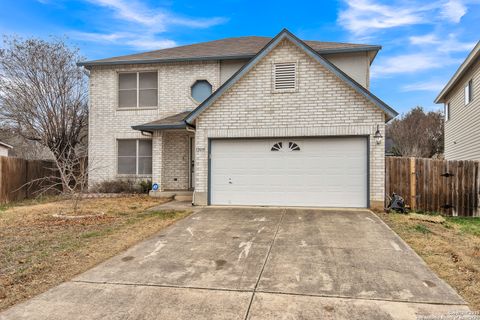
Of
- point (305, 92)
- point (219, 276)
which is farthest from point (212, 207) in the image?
point (219, 276)

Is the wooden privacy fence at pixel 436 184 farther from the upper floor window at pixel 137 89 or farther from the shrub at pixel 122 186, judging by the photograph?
the upper floor window at pixel 137 89

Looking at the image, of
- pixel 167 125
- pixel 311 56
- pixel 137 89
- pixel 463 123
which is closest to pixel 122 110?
pixel 137 89

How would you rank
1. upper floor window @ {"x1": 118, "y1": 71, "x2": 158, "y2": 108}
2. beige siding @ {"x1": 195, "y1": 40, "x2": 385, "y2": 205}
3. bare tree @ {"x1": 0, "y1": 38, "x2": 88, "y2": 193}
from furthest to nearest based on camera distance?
1. bare tree @ {"x1": 0, "y1": 38, "x2": 88, "y2": 193}
2. upper floor window @ {"x1": 118, "y1": 71, "x2": 158, "y2": 108}
3. beige siding @ {"x1": 195, "y1": 40, "x2": 385, "y2": 205}

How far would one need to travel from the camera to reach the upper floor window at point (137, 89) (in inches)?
608

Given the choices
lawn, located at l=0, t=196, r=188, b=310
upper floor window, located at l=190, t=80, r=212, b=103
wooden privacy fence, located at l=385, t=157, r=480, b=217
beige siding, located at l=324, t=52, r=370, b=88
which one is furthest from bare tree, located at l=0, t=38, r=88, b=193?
wooden privacy fence, located at l=385, t=157, r=480, b=217

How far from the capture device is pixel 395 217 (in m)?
9.36

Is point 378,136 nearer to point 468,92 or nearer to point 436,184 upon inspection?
point 436,184

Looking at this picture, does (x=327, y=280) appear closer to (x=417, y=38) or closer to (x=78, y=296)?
(x=78, y=296)

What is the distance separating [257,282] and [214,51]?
42.2 ft

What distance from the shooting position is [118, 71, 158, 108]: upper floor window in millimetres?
15445

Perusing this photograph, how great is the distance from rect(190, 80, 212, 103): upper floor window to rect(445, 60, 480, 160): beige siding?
11.5m

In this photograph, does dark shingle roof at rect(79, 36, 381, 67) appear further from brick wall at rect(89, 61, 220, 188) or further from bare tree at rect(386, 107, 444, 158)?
bare tree at rect(386, 107, 444, 158)

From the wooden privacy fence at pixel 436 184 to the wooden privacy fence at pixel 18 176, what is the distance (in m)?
13.7

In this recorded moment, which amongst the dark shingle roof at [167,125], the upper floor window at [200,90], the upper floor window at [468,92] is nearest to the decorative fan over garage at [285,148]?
the dark shingle roof at [167,125]
